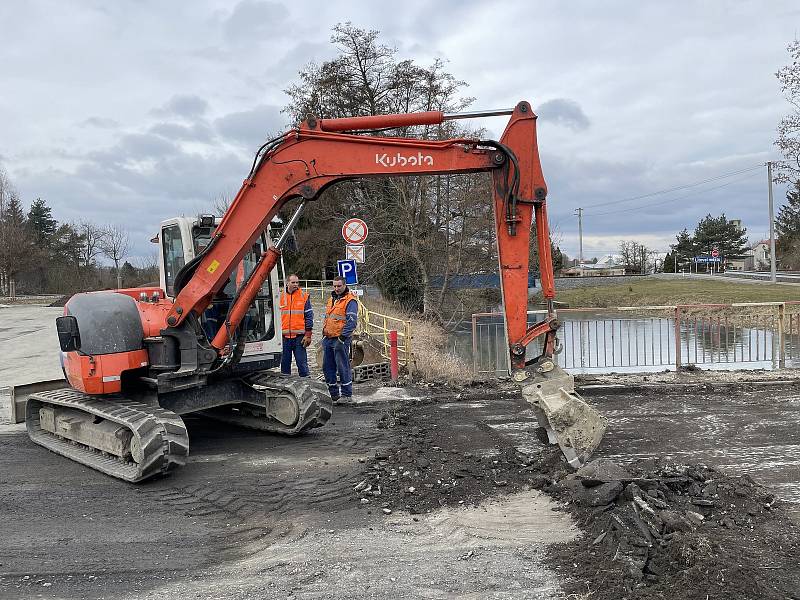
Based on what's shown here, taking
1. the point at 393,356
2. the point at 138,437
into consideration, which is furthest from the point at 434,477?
the point at 393,356

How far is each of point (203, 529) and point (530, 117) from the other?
4.52 meters

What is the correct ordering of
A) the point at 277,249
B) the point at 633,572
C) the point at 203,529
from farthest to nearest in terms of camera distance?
the point at 277,249, the point at 203,529, the point at 633,572

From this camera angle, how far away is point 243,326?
7508mm

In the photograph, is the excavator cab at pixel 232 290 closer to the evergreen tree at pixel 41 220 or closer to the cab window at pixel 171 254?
the cab window at pixel 171 254

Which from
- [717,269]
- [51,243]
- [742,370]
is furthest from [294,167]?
[717,269]

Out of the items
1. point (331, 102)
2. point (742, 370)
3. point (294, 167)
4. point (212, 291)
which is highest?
point (331, 102)

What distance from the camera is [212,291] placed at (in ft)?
22.4

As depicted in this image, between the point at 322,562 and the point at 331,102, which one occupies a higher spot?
→ the point at 331,102

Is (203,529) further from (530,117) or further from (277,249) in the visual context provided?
(530,117)

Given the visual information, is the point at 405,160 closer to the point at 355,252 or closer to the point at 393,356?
the point at 355,252

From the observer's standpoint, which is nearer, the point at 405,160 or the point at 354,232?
the point at 405,160

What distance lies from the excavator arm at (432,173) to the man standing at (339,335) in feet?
8.92

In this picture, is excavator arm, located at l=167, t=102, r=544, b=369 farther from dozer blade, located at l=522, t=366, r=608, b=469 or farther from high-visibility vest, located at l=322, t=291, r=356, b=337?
high-visibility vest, located at l=322, t=291, r=356, b=337

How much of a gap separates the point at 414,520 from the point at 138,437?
9.09 feet
